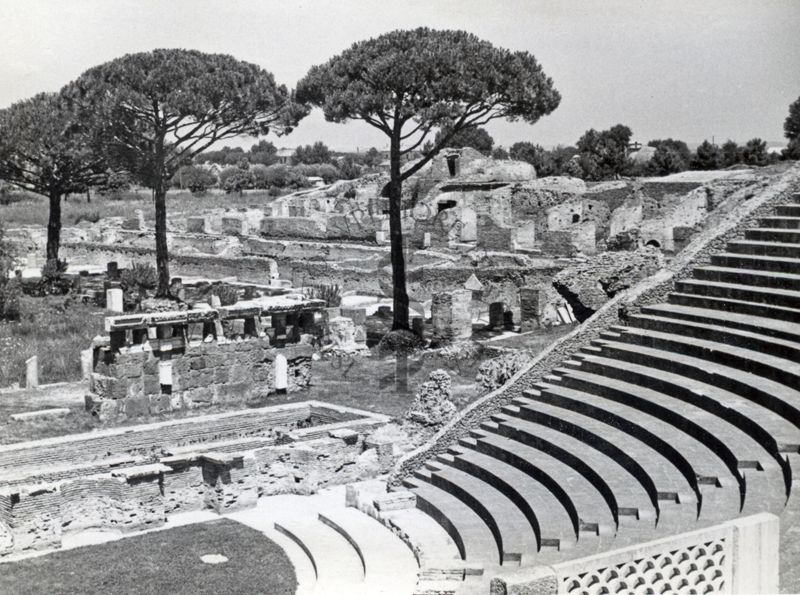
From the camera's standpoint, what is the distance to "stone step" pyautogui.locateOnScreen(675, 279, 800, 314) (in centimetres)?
1276

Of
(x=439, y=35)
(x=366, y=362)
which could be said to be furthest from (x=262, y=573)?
(x=439, y=35)

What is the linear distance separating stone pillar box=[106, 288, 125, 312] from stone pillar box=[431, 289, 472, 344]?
922cm

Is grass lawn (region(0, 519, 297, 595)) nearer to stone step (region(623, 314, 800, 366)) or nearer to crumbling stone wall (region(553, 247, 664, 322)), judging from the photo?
stone step (region(623, 314, 800, 366))

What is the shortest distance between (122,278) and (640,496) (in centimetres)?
2504

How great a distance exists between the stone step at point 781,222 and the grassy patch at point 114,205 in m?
36.8

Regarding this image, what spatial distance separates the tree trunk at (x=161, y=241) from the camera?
2961 centimetres

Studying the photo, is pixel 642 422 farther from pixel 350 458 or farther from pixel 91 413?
pixel 91 413

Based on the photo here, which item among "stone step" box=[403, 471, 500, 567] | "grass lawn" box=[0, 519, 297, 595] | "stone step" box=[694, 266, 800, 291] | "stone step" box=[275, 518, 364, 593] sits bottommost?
"grass lawn" box=[0, 519, 297, 595]

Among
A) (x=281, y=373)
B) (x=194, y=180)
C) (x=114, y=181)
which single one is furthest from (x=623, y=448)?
(x=194, y=180)

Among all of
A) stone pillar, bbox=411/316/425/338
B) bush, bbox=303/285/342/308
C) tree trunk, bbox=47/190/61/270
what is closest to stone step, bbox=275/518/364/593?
stone pillar, bbox=411/316/425/338

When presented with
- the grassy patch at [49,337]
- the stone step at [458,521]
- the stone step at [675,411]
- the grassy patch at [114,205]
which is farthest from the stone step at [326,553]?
the grassy patch at [114,205]

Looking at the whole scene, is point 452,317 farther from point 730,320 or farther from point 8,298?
point 730,320

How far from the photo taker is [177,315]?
1792 centimetres

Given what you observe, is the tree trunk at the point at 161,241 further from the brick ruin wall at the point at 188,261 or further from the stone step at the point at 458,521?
the stone step at the point at 458,521
